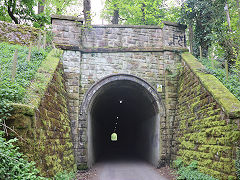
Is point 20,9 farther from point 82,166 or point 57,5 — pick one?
point 82,166

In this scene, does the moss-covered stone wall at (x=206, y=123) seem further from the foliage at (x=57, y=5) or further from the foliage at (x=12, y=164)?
the foliage at (x=57, y=5)

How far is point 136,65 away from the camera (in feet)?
33.2

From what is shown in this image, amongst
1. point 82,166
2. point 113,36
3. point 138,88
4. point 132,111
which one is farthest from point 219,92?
point 132,111

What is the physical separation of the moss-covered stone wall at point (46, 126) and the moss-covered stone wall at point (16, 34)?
422 centimetres

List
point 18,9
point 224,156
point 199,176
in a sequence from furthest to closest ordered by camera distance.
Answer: point 18,9
point 199,176
point 224,156

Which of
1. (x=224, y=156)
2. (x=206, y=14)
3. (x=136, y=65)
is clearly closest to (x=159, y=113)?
(x=136, y=65)

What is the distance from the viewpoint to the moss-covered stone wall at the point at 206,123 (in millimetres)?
5316

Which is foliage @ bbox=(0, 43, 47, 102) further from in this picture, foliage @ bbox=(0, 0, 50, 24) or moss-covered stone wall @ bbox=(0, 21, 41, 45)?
foliage @ bbox=(0, 0, 50, 24)

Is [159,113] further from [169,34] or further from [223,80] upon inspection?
[169,34]

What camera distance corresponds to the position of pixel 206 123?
21.6 feet

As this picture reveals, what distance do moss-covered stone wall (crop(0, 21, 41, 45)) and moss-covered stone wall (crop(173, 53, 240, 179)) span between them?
8.51 meters

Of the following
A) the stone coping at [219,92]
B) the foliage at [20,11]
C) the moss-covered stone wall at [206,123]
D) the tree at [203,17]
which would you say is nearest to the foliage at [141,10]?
the tree at [203,17]

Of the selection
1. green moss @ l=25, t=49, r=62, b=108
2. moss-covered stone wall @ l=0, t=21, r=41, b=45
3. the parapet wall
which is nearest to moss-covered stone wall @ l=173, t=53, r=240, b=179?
the parapet wall

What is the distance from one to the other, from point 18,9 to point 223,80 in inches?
537
